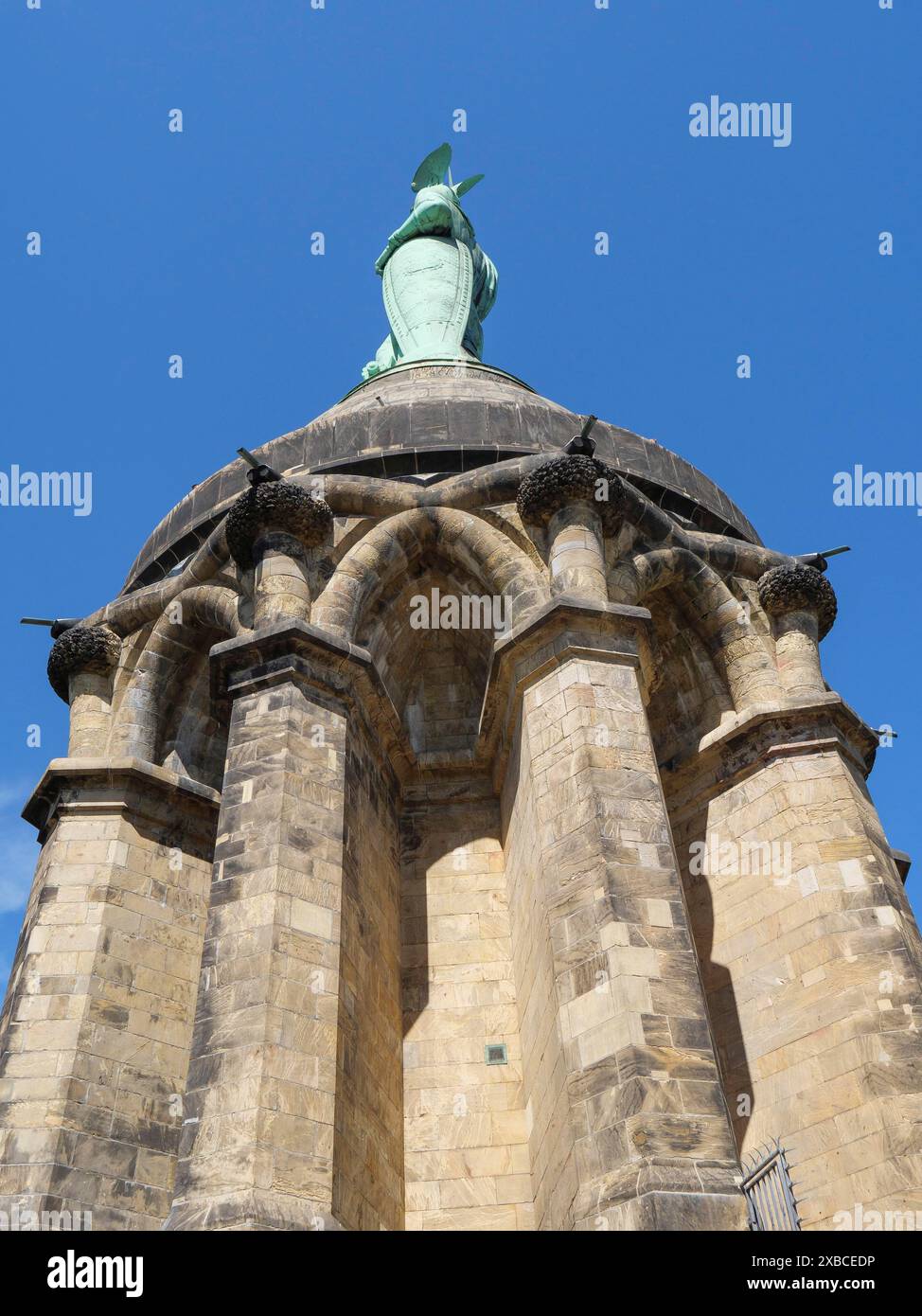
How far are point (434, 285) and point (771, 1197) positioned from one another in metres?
18.5

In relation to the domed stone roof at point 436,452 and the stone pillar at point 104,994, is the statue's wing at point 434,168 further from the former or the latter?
the stone pillar at point 104,994

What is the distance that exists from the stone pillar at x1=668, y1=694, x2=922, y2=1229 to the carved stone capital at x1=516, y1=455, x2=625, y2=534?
2944 mm

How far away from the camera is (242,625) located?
13.0 m

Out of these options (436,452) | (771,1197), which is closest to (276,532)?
(436,452)

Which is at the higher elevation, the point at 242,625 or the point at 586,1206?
the point at 242,625

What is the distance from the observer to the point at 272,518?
502 inches

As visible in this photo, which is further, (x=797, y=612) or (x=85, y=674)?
(x=85, y=674)

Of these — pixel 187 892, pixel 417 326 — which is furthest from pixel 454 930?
pixel 417 326

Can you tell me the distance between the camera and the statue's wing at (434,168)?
2791 cm

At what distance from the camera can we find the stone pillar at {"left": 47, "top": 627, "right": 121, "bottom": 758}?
1433cm

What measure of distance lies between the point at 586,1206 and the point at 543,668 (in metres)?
5.00

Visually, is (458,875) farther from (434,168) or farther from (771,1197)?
(434,168)

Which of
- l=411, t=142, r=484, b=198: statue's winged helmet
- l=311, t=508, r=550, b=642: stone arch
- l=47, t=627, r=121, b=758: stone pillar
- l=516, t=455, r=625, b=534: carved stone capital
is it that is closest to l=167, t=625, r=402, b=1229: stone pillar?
l=311, t=508, r=550, b=642: stone arch

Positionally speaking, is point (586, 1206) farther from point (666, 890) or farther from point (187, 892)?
point (187, 892)
